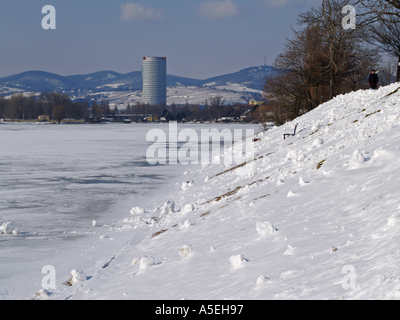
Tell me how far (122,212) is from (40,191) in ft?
15.0

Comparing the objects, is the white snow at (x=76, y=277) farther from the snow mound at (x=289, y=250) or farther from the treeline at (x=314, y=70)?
the treeline at (x=314, y=70)

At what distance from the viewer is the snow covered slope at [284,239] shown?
4219 millimetres

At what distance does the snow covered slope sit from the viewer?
13.8ft

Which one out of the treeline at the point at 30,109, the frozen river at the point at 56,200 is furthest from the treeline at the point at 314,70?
the treeline at the point at 30,109

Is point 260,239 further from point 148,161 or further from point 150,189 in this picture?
point 148,161

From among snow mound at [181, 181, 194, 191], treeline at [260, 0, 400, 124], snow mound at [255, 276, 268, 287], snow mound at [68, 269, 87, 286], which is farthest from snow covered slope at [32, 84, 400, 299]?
treeline at [260, 0, 400, 124]

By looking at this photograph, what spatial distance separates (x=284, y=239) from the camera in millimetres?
5574

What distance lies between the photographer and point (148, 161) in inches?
950

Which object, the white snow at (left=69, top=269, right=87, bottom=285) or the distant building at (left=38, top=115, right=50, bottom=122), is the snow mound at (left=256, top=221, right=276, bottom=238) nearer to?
the white snow at (left=69, top=269, right=87, bottom=285)

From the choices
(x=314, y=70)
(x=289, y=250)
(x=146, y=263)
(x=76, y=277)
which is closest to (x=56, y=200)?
(x=76, y=277)

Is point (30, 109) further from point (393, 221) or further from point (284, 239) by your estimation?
point (393, 221)

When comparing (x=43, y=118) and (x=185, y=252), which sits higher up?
(x=43, y=118)


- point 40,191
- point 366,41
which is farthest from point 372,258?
point 366,41

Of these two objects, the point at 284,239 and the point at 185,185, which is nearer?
the point at 284,239
